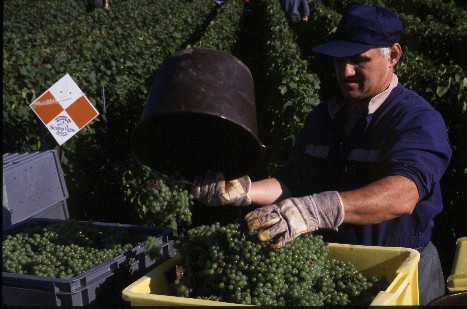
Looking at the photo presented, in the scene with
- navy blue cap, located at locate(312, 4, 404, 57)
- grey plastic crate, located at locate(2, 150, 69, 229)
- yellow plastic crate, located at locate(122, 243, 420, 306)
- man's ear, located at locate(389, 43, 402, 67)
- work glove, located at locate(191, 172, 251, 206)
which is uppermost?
navy blue cap, located at locate(312, 4, 404, 57)

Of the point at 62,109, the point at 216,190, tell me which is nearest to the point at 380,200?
the point at 216,190

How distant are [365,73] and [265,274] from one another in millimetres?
1185

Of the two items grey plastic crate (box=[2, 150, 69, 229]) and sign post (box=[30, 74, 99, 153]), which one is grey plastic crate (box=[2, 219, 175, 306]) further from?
sign post (box=[30, 74, 99, 153])

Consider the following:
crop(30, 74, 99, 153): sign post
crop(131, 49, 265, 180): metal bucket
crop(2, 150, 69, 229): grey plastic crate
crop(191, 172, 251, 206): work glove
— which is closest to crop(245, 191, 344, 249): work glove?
crop(131, 49, 265, 180): metal bucket

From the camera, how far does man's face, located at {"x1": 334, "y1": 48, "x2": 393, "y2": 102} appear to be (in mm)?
2924

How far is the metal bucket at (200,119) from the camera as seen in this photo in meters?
2.29

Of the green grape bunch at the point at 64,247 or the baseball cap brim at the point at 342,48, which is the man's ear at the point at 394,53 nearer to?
the baseball cap brim at the point at 342,48

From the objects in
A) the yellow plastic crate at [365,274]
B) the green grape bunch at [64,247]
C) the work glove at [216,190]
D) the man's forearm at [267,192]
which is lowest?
the green grape bunch at [64,247]

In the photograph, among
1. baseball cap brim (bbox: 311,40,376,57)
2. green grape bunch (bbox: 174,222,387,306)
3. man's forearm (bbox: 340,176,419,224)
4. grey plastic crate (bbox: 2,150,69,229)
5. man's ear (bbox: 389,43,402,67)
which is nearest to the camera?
green grape bunch (bbox: 174,222,387,306)

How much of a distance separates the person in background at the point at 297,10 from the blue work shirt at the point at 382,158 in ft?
53.7

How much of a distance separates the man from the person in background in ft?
53.8

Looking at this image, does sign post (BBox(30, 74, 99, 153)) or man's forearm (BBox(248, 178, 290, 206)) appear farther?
sign post (BBox(30, 74, 99, 153))

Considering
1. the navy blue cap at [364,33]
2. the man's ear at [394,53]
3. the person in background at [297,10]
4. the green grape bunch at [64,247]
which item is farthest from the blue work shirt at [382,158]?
the person in background at [297,10]

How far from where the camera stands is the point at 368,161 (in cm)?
290
